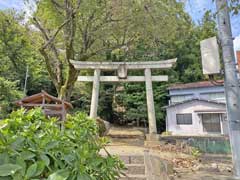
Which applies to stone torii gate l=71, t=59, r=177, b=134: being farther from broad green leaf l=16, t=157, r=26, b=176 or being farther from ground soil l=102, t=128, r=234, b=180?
broad green leaf l=16, t=157, r=26, b=176

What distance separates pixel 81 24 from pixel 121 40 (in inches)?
103

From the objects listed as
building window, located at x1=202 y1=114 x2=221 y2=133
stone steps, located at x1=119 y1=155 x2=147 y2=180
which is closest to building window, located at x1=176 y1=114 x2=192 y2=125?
building window, located at x1=202 y1=114 x2=221 y2=133

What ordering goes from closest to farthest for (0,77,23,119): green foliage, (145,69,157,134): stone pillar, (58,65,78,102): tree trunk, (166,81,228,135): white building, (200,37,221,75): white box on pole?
(200,37,221,75): white box on pole, (145,69,157,134): stone pillar, (58,65,78,102): tree trunk, (0,77,23,119): green foliage, (166,81,228,135): white building

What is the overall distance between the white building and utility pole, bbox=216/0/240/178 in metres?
13.1

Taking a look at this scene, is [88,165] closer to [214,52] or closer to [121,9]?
[214,52]

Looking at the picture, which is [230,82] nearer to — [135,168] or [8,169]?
[135,168]

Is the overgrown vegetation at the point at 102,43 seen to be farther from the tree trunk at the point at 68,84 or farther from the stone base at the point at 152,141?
the stone base at the point at 152,141

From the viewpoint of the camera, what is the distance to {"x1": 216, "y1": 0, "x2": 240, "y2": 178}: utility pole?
2.61 meters

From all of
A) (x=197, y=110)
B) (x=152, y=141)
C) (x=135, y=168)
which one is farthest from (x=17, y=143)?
(x=197, y=110)

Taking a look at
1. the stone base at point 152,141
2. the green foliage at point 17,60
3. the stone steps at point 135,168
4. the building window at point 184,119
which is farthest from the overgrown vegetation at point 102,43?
the stone base at point 152,141

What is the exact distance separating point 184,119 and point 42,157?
54.1 ft

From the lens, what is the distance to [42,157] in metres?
0.84

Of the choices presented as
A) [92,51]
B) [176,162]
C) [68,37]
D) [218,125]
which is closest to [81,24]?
[68,37]

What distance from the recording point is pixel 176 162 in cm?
581
